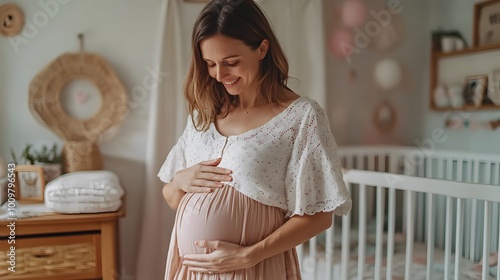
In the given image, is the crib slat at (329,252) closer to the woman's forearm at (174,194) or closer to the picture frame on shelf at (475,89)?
the woman's forearm at (174,194)

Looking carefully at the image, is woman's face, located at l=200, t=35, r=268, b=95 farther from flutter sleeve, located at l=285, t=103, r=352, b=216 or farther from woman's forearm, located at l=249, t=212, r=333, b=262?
woman's forearm, located at l=249, t=212, r=333, b=262

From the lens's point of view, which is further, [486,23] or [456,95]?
[456,95]

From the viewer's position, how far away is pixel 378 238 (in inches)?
59.4

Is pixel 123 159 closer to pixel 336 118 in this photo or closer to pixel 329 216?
pixel 336 118

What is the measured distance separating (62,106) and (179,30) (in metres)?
0.61

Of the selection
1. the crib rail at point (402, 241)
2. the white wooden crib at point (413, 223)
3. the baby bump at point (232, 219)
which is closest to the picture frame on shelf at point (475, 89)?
the white wooden crib at point (413, 223)

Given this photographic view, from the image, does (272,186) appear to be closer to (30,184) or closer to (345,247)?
(345,247)

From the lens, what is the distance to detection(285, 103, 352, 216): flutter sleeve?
866mm

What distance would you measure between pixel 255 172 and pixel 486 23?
1.81 m

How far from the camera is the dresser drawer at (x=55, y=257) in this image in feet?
5.01

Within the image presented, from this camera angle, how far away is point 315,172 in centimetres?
89

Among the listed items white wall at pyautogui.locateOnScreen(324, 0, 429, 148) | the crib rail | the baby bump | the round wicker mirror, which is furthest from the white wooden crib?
the round wicker mirror

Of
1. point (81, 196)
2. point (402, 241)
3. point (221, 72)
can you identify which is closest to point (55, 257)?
point (81, 196)

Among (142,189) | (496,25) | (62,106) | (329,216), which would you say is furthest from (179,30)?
(496,25)
